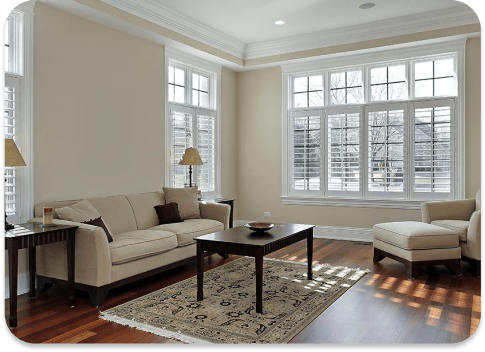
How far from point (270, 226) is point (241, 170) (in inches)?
147

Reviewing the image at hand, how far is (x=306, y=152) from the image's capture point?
7.38 metres

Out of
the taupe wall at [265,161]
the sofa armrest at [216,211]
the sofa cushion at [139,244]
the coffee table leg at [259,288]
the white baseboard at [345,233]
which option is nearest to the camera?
the coffee table leg at [259,288]

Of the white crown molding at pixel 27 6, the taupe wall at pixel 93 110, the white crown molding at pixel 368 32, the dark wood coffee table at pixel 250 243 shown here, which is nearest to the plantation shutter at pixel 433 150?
the white crown molding at pixel 368 32

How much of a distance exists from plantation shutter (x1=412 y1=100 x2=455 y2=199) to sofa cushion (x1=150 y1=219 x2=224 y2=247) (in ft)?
10.2

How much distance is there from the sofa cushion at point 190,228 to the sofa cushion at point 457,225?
9.01 ft

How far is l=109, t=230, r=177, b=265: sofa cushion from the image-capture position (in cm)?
402

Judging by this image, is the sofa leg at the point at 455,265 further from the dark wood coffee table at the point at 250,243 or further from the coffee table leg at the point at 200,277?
the coffee table leg at the point at 200,277

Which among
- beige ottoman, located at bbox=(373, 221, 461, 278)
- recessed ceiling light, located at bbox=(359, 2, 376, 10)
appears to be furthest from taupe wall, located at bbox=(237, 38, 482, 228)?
recessed ceiling light, located at bbox=(359, 2, 376, 10)

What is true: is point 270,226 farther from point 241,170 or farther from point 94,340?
point 241,170

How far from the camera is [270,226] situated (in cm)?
434

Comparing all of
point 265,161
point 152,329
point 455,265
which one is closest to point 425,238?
point 455,265

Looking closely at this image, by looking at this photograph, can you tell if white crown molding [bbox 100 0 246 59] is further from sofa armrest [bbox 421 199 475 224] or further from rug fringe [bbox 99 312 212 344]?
sofa armrest [bbox 421 199 475 224]

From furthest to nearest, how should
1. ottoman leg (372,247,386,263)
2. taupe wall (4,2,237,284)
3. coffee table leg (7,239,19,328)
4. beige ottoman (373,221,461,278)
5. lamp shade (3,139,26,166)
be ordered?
ottoman leg (372,247,386,263) → beige ottoman (373,221,461,278) → taupe wall (4,2,237,284) → lamp shade (3,139,26,166) → coffee table leg (7,239,19,328)

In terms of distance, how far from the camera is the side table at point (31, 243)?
3367 millimetres
